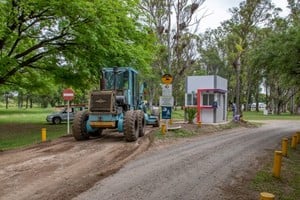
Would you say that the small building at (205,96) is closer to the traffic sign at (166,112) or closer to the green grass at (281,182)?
the traffic sign at (166,112)

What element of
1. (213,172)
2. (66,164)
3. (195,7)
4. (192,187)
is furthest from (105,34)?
(195,7)

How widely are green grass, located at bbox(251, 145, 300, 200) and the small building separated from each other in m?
17.5

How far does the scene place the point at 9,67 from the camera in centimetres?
2236

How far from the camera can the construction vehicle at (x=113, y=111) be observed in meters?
16.1

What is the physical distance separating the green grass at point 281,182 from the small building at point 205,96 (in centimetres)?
1751

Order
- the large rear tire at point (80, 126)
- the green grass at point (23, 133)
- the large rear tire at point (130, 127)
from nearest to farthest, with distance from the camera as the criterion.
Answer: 1. the large rear tire at point (130, 127)
2. the large rear tire at point (80, 126)
3. the green grass at point (23, 133)

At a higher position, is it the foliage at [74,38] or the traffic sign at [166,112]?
the foliage at [74,38]

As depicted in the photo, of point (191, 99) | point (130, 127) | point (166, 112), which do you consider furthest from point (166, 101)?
point (191, 99)

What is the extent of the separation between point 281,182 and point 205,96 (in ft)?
68.1

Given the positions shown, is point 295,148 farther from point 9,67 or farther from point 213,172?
point 9,67

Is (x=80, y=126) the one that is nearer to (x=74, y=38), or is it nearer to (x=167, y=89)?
(x=167, y=89)

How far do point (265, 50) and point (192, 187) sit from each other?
1490cm

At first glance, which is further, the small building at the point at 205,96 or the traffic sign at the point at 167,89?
the small building at the point at 205,96

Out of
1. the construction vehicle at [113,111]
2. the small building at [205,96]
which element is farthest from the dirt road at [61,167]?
the small building at [205,96]
